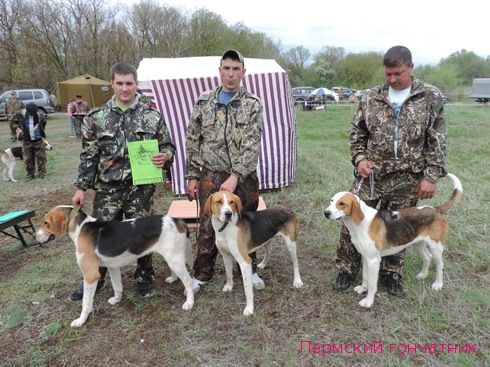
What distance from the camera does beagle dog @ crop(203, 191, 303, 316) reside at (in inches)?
132

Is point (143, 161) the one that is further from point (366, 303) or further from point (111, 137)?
point (366, 303)

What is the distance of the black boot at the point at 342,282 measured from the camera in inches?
159

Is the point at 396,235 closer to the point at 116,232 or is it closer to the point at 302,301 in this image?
the point at 302,301

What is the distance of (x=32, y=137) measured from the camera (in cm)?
1027

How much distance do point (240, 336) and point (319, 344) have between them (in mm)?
715

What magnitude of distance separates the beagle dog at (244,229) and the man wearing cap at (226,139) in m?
0.19

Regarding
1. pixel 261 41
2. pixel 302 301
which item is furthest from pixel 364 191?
pixel 261 41

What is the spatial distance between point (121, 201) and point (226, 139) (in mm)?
1301

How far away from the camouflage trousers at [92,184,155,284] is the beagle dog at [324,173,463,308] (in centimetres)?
192

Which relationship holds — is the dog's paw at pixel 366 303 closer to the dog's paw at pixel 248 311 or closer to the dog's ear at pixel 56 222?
the dog's paw at pixel 248 311

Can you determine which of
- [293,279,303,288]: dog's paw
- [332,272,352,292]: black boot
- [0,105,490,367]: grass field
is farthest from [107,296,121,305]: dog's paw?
[332,272,352,292]: black boot

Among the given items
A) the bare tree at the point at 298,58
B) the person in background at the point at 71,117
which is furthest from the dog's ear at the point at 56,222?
the bare tree at the point at 298,58

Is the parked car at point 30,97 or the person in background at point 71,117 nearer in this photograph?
the person in background at point 71,117

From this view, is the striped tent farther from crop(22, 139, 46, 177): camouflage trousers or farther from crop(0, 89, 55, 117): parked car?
crop(0, 89, 55, 117): parked car
